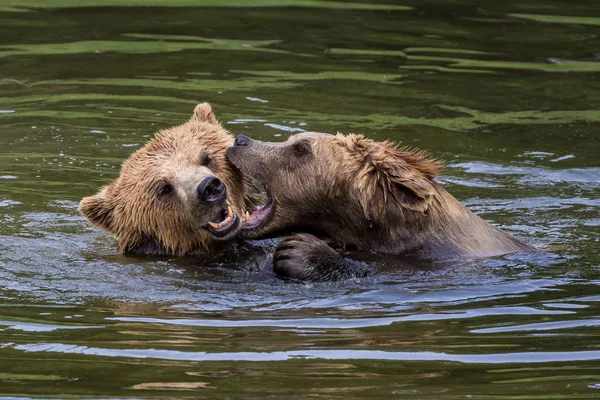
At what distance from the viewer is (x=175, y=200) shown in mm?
8406

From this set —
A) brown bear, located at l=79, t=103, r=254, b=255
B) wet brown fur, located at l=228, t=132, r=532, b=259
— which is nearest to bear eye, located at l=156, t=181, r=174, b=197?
brown bear, located at l=79, t=103, r=254, b=255

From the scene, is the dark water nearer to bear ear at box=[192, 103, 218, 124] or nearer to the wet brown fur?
the wet brown fur

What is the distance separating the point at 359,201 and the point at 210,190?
111 centimetres

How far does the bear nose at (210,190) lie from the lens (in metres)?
7.87

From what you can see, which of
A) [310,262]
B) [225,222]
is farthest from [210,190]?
[310,262]

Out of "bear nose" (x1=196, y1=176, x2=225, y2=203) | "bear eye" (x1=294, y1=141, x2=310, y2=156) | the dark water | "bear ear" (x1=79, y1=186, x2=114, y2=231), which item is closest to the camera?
the dark water

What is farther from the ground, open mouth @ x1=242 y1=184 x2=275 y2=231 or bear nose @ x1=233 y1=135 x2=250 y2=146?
bear nose @ x1=233 y1=135 x2=250 y2=146

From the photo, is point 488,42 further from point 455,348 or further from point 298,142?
point 455,348

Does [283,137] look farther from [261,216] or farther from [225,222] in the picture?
[225,222]

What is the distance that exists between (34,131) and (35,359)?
7.18m

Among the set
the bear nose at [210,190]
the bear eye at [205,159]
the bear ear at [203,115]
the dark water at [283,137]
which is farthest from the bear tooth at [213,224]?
the bear ear at [203,115]

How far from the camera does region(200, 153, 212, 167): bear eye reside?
27.7 feet

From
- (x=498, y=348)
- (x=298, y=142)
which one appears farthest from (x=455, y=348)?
(x=298, y=142)

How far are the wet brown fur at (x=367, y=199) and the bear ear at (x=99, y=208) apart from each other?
44.4 inches
